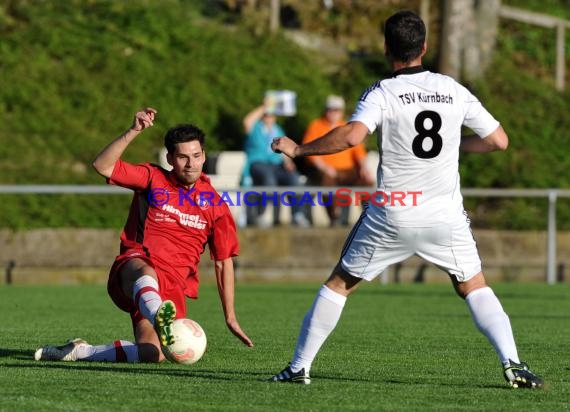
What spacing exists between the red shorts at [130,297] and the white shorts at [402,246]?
5.99 ft

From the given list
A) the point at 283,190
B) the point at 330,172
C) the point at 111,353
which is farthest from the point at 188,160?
the point at 330,172

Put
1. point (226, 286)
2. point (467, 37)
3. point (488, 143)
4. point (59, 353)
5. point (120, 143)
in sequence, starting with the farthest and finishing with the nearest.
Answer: point (467, 37)
point (226, 286)
point (59, 353)
point (120, 143)
point (488, 143)

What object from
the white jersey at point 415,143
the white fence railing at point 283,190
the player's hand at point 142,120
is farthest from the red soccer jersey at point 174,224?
the white fence railing at point 283,190

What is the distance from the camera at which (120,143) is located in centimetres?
764

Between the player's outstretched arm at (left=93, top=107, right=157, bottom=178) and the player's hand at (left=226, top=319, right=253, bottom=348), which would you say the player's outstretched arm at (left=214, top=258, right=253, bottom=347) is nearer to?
the player's hand at (left=226, top=319, right=253, bottom=348)

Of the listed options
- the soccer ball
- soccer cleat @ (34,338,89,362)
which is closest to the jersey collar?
the soccer ball

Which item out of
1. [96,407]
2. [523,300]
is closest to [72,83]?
[523,300]

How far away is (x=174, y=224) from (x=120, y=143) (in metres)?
0.90

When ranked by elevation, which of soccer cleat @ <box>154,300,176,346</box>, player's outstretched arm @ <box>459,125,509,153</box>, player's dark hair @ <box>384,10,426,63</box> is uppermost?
player's dark hair @ <box>384,10,426,63</box>

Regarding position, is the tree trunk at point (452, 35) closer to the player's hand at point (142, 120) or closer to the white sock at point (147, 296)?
the white sock at point (147, 296)

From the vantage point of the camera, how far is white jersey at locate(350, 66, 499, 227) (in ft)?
21.8

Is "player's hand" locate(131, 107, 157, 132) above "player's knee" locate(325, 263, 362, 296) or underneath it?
above

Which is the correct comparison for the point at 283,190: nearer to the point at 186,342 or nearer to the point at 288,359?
the point at 288,359

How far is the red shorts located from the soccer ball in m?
Answer: 0.52
